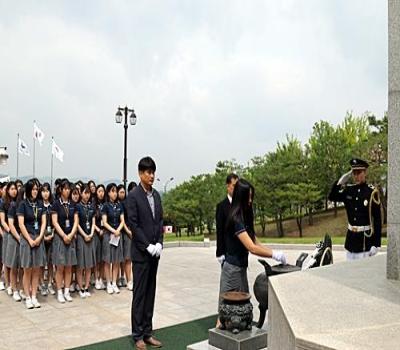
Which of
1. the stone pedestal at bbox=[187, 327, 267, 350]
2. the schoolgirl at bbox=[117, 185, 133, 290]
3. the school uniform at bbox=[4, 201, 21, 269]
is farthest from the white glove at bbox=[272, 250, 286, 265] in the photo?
the school uniform at bbox=[4, 201, 21, 269]

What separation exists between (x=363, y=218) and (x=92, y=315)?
3.16m

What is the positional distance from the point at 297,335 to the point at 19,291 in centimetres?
518

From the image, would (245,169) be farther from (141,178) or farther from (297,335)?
(297,335)

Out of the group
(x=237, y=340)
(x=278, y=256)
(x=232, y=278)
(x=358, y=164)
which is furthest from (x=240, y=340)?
(x=358, y=164)

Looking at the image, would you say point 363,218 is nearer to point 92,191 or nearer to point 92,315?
point 92,315

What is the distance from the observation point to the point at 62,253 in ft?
17.4

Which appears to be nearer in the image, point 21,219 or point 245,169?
point 21,219

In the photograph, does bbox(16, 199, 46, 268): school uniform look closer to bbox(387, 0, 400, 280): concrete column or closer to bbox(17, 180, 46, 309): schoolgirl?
bbox(17, 180, 46, 309): schoolgirl

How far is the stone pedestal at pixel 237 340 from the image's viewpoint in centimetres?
284

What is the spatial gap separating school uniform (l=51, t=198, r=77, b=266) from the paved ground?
545 mm

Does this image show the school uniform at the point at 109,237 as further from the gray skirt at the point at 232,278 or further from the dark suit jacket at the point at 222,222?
the gray skirt at the point at 232,278

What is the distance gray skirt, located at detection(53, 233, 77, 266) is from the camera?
17.4ft

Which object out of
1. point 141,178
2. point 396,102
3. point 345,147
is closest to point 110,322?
point 141,178

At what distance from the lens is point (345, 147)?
26.1 metres
